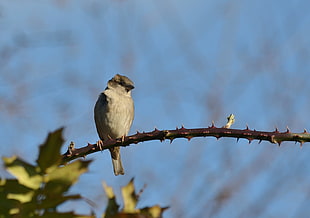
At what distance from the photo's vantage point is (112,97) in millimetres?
6945

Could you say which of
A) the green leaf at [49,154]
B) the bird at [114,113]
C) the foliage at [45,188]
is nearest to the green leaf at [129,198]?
the foliage at [45,188]

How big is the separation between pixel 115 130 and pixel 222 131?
15.9ft

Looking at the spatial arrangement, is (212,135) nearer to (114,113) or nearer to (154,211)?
(154,211)

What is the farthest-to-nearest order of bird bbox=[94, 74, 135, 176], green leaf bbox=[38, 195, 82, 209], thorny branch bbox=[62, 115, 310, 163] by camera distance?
bird bbox=[94, 74, 135, 176], thorny branch bbox=[62, 115, 310, 163], green leaf bbox=[38, 195, 82, 209]

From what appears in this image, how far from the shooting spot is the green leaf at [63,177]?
80cm

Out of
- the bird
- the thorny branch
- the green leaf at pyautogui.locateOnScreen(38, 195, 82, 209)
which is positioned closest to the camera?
the green leaf at pyautogui.locateOnScreen(38, 195, 82, 209)

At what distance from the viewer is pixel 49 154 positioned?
835 millimetres

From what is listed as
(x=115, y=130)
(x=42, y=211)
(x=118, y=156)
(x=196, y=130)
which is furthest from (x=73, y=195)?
(x=118, y=156)

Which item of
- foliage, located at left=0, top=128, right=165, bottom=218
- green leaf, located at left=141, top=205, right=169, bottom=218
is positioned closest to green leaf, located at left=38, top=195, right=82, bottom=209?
foliage, located at left=0, top=128, right=165, bottom=218

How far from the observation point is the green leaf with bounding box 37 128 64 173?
2.71ft

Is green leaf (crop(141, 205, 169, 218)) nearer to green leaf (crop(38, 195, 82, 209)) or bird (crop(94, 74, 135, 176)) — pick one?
green leaf (crop(38, 195, 82, 209))

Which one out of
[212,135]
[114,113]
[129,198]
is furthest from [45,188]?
[114,113]

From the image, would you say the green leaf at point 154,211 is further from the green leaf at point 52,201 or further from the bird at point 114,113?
the bird at point 114,113

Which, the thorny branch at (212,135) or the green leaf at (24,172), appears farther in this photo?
the thorny branch at (212,135)
